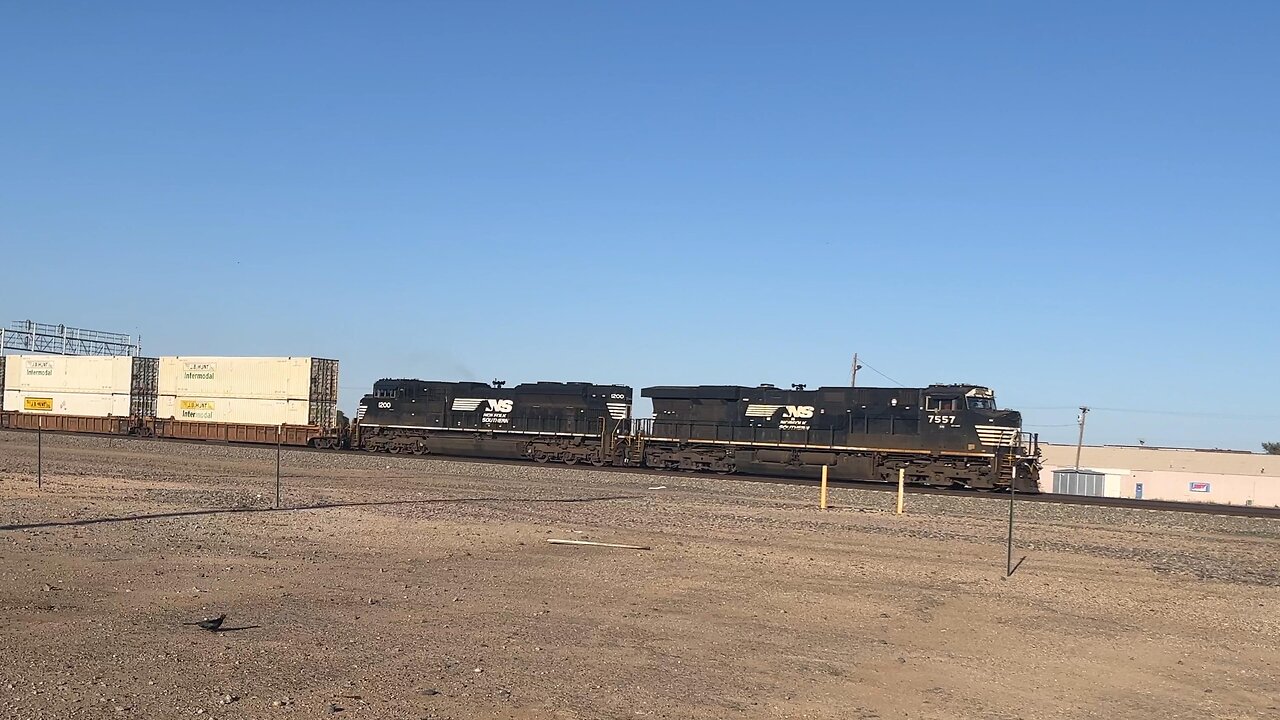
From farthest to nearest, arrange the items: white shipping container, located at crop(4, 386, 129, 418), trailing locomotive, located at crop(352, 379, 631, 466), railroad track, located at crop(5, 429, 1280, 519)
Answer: white shipping container, located at crop(4, 386, 129, 418) → trailing locomotive, located at crop(352, 379, 631, 466) → railroad track, located at crop(5, 429, 1280, 519)

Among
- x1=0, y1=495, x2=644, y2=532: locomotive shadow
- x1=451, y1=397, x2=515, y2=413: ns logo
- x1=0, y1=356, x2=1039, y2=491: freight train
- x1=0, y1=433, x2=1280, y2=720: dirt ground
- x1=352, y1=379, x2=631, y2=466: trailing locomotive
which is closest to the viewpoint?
x1=0, y1=433, x2=1280, y2=720: dirt ground

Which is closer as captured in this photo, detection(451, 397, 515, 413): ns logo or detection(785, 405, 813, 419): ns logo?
detection(785, 405, 813, 419): ns logo

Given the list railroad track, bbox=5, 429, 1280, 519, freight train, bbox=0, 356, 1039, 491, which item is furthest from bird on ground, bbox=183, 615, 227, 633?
railroad track, bbox=5, 429, 1280, 519

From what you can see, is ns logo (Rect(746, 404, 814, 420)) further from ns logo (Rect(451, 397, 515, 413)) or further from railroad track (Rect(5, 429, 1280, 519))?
ns logo (Rect(451, 397, 515, 413))

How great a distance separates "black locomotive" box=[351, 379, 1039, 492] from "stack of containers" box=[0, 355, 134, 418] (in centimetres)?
1510

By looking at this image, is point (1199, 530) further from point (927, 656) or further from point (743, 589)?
point (927, 656)

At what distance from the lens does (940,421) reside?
31922 mm

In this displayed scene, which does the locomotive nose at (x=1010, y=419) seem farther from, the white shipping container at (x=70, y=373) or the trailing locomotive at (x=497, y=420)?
the white shipping container at (x=70, y=373)

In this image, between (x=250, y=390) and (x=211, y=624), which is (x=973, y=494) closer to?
(x=211, y=624)

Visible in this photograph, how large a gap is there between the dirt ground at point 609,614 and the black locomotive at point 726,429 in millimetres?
10502

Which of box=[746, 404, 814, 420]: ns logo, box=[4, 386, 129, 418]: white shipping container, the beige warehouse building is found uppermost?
box=[746, 404, 814, 420]: ns logo

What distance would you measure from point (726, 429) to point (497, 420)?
9921mm

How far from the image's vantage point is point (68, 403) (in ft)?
171

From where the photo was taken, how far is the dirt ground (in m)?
7.41
